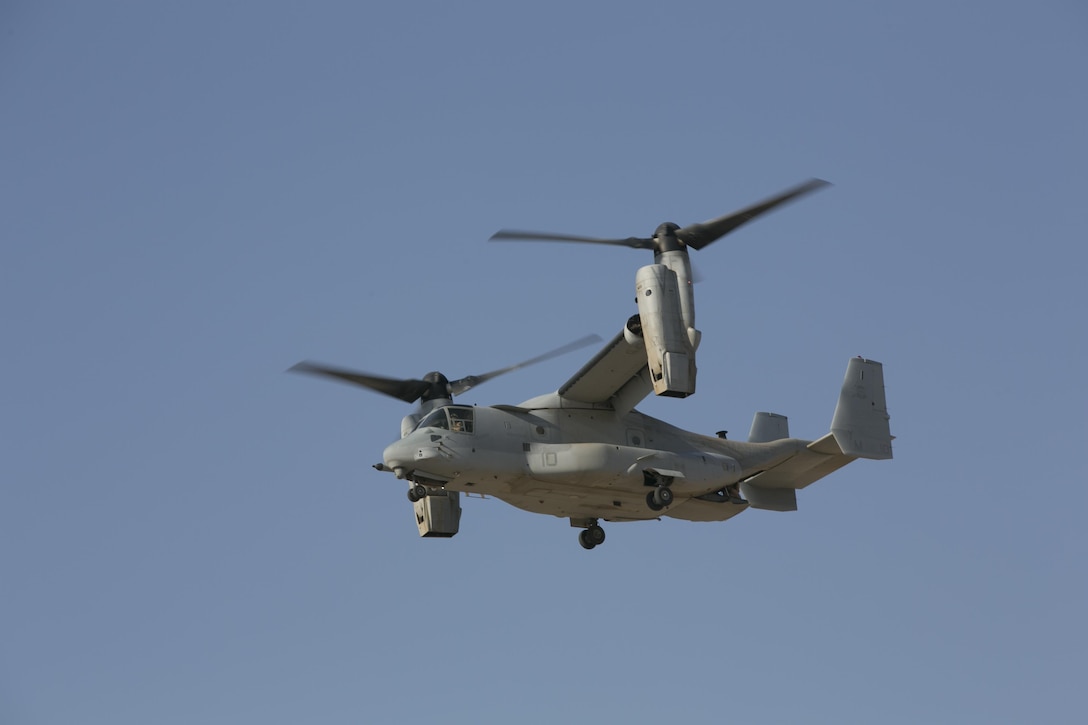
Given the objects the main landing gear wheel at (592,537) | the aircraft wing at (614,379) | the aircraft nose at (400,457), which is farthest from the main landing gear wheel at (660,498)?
the aircraft nose at (400,457)

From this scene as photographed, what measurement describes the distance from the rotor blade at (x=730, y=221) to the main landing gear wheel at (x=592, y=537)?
302 inches

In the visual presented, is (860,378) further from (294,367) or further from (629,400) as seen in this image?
(294,367)

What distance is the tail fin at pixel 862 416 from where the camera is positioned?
39.6m

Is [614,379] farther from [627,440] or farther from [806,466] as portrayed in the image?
[806,466]

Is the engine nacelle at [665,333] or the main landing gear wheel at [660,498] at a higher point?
the engine nacelle at [665,333]

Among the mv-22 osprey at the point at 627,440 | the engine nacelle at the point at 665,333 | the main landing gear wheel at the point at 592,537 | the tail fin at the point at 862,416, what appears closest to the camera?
the engine nacelle at the point at 665,333

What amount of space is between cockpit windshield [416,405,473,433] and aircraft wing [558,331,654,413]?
2599mm

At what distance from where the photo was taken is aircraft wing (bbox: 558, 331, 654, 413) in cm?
3728

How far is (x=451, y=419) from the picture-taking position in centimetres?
3709

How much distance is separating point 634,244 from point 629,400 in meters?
3.92

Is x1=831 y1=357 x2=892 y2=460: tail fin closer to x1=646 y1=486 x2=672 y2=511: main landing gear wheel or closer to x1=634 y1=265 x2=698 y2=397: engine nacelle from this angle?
x1=646 y1=486 x2=672 y2=511: main landing gear wheel

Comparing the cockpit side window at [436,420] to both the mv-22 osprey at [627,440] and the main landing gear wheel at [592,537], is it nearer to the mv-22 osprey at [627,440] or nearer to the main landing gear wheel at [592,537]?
the mv-22 osprey at [627,440]

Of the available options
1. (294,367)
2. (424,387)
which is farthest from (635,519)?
(294,367)

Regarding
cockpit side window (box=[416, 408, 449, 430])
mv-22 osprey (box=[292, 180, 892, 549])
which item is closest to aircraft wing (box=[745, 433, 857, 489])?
mv-22 osprey (box=[292, 180, 892, 549])
